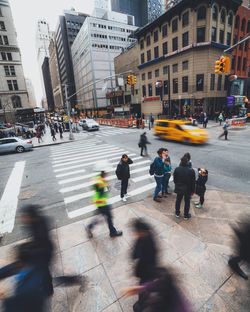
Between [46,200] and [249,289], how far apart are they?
659 centimetres

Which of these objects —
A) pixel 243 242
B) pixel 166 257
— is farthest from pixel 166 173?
pixel 243 242

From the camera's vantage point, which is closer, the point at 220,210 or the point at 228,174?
the point at 220,210

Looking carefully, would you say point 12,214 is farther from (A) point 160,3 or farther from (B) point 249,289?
(A) point 160,3

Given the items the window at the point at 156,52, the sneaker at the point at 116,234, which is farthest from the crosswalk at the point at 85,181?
the window at the point at 156,52

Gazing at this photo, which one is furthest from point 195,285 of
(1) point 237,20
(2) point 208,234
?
(1) point 237,20

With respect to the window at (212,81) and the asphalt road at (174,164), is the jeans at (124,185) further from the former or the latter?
the window at (212,81)

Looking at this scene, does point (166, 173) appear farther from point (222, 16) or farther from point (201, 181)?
point (222, 16)

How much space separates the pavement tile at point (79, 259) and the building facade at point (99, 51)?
6787 cm

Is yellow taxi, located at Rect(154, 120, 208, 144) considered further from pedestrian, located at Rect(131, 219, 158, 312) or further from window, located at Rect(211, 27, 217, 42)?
window, located at Rect(211, 27, 217, 42)

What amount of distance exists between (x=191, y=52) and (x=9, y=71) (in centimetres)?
4248

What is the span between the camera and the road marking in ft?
18.4

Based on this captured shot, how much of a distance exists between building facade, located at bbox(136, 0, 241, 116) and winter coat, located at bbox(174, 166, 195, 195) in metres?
29.5

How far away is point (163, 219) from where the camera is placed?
209 inches

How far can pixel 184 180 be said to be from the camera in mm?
4762
